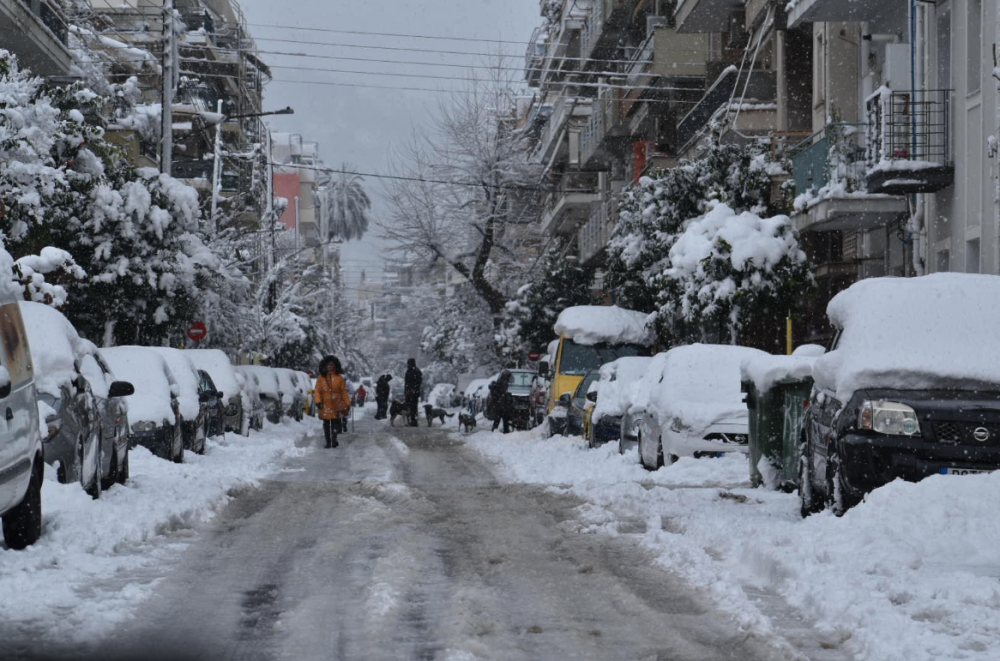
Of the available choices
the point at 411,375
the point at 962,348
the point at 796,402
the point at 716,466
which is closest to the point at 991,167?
the point at 716,466

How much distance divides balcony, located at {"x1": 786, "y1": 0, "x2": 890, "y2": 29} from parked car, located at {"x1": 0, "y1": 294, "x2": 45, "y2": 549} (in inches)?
712

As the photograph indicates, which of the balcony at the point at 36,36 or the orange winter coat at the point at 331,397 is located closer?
the orange winter coat at the point at 331,397

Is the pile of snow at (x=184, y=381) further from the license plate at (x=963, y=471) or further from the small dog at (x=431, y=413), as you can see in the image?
the small dog at (x=431, y=413)

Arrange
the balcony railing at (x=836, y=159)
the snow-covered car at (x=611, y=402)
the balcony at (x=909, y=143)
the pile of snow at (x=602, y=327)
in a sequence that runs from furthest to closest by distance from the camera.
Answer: the pile of snow at (x=602, y=327), the snow-covered car at (x=611, y=402), the balcony railing at (x=836, y=159), the balcony at (x=909, y=143)

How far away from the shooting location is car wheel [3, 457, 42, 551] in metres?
9.91

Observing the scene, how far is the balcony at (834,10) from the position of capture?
85.2ft

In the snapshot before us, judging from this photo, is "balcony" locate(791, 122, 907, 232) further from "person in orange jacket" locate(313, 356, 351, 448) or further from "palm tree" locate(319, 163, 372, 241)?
"palm tree" locate(319, 163, 372, 241)

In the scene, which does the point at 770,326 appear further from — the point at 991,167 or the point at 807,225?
the point at 991,167

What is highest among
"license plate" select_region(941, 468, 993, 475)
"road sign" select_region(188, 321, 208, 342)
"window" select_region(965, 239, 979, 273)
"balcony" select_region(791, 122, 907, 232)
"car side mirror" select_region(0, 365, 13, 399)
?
"balcony" select_region(791, 122, 907, 232)

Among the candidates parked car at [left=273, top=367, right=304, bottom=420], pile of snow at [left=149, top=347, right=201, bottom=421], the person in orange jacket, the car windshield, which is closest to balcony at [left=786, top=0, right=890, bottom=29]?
the car windshield

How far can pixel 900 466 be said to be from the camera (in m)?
10.7

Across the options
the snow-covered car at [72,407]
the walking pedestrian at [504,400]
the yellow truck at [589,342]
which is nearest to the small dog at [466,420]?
the walking pedestrian at [504,400]

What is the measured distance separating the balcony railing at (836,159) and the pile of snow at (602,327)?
8.23m

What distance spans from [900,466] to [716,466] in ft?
22.9
